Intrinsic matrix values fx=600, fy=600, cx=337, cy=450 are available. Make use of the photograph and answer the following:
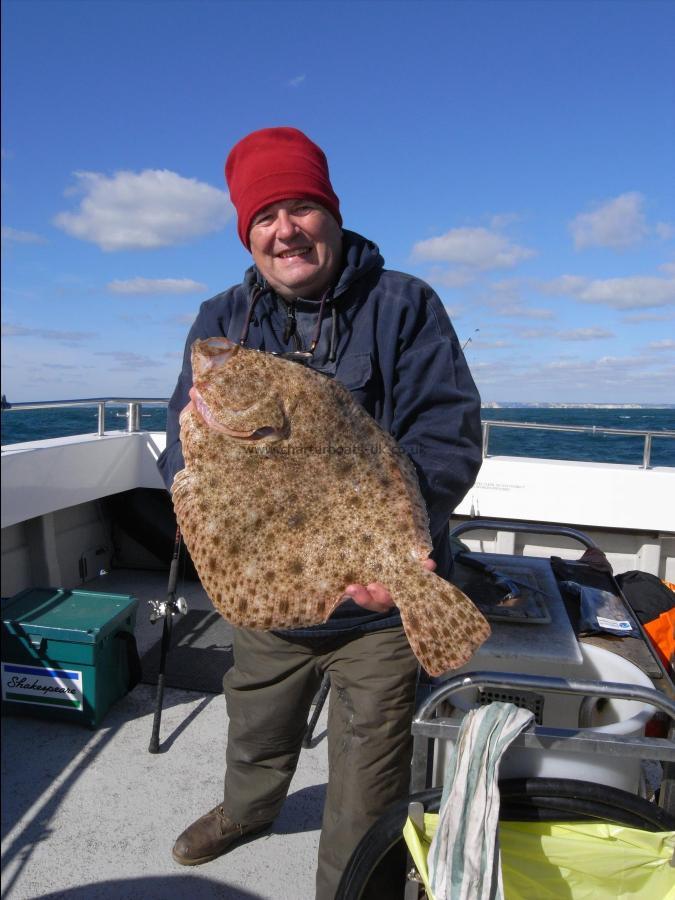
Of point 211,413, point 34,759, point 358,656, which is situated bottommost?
point 358,656

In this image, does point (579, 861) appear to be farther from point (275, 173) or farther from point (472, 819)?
point (275, 173)

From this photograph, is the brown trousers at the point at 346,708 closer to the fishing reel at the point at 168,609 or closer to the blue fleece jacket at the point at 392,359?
the fishing reel at the point at 168,609

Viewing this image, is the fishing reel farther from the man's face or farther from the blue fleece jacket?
the man's face

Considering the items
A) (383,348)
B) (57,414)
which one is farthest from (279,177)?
(57,414)

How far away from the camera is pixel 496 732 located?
1.65 meters

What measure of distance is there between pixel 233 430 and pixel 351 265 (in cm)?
70

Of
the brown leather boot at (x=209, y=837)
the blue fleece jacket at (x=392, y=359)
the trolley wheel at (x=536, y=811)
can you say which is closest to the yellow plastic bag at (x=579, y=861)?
the trolley wheel at (x=536, y=811)

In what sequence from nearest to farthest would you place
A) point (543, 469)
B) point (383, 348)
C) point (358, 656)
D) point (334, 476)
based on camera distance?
point (334, 476) < point (383, 348) < point (358, 656) < point (543, 469)

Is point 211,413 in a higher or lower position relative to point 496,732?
higher

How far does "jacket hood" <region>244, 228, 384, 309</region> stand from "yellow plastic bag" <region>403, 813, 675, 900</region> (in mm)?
1597

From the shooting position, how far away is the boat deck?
3.41 ft

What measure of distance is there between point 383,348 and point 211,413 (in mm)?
600

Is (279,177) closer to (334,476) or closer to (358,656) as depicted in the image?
(334,476)

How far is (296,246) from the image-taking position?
1.87 metres
